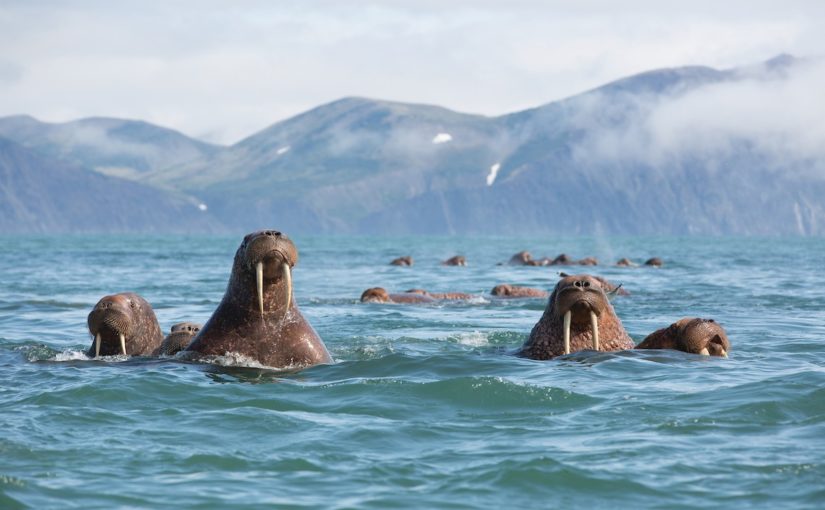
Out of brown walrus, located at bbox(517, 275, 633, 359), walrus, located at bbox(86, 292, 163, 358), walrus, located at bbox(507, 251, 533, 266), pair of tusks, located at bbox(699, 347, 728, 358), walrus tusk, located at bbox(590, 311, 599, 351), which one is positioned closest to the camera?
brown walrus, located at bbox(517, 275, 633, 359)

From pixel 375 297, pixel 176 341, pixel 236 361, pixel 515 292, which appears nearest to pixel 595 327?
pixel 236 361

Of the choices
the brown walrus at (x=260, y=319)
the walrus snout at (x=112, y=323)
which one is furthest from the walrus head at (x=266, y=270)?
the walrus snout at (x=112, y=323)

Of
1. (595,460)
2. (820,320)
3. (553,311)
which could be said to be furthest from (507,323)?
(595,460)

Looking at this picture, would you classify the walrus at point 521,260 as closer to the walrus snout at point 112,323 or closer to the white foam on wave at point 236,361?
the walrus snout at point 112,323

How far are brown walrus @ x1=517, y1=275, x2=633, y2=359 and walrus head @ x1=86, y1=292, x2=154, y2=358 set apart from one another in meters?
4.13

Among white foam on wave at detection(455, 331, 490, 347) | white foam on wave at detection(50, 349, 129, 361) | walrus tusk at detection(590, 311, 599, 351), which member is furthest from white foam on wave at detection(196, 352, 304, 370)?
white foam on wave at detection(455, 331, 490, 347)

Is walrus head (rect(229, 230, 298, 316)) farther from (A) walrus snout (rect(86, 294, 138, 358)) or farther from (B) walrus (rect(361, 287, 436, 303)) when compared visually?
(B) walrus (rect(361, 287, 436, 303))

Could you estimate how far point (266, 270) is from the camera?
11.7 metres

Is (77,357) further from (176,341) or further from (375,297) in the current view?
(375,297)

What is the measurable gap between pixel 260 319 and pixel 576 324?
3.26 metres

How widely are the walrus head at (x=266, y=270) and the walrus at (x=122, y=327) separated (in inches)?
68.5

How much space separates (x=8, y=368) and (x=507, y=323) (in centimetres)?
995

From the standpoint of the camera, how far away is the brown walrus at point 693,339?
13.0 meters

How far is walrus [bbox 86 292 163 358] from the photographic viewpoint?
514 inches
